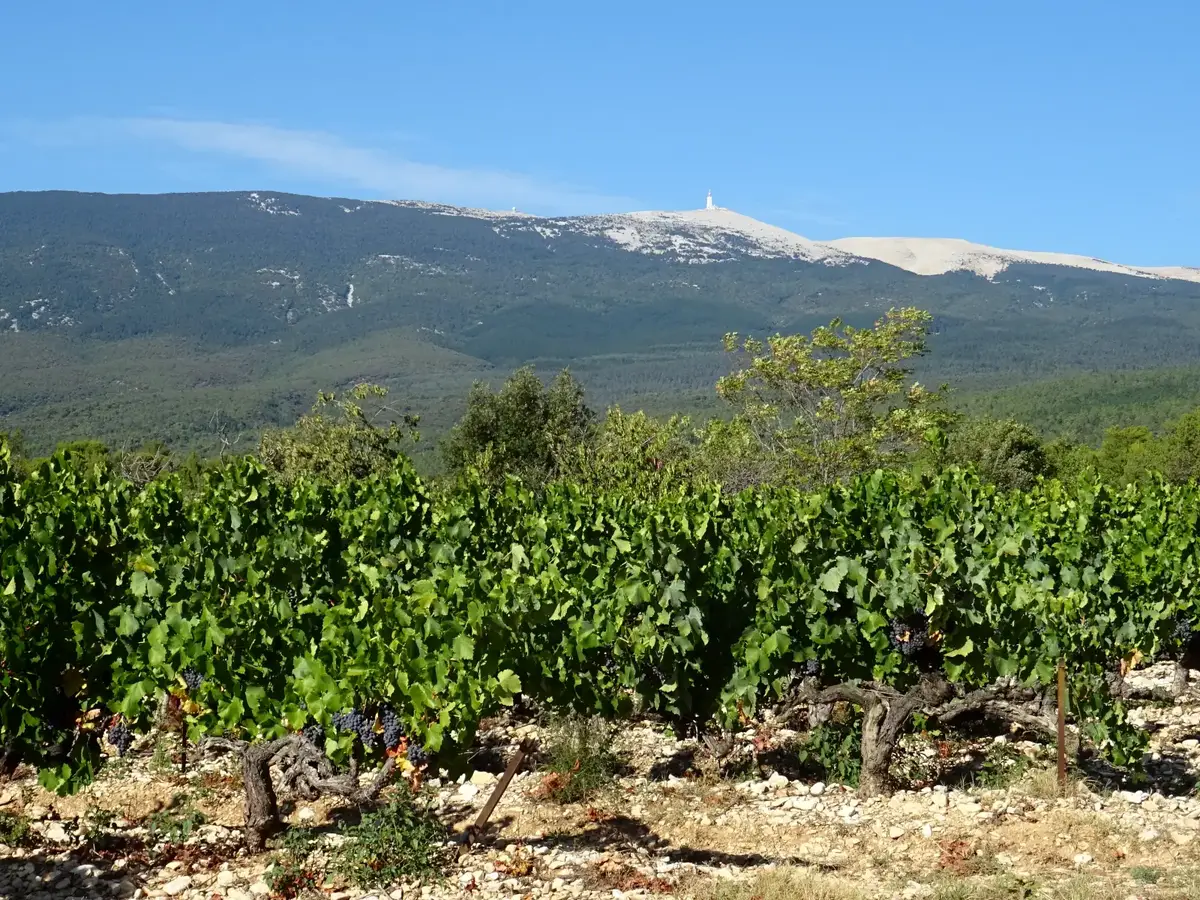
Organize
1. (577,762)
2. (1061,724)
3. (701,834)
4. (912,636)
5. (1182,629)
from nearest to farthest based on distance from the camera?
(701,834)
(1061,724)
(912,636)
(577,762)
(1182,629)

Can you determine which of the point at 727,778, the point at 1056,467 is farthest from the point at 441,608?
the point at 1056,467

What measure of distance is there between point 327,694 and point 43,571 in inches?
106

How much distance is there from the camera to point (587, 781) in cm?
1056

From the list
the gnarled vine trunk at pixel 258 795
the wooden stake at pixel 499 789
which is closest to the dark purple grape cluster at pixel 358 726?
the gnarled vine trunk at pixel 258 795

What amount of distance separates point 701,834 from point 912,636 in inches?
103

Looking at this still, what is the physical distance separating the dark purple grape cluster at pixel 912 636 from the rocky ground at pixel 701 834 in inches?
46.6

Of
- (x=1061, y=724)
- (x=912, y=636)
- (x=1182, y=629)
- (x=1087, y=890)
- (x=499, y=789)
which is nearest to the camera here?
(x=1087, y=890)

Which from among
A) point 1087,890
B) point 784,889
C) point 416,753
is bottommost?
point 784,889

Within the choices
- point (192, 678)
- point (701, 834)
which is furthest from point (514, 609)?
point (192, 678)

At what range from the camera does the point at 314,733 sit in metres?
9.08

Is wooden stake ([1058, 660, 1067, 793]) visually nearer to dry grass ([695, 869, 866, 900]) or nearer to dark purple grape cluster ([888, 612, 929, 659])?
dark purple grape cluster ([888, 612, 929, 659])

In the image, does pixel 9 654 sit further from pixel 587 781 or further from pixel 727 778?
pixel 727 778

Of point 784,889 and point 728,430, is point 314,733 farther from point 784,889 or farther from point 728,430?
point 728,430

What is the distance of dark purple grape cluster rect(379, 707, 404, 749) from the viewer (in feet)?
28.0
